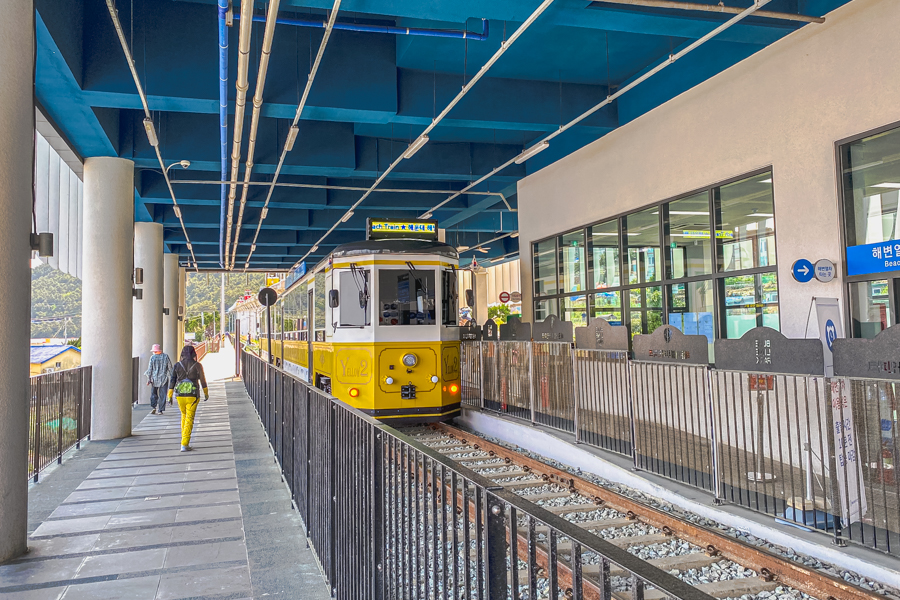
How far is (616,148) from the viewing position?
12188 mm

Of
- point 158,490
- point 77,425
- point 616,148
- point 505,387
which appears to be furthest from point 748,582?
point 77,425

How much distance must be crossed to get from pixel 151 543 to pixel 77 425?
6190 mm

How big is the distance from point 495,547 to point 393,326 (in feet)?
28.7

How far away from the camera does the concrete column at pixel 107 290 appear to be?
460 inches

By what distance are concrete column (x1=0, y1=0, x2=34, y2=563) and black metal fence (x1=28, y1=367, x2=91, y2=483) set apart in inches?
72.7

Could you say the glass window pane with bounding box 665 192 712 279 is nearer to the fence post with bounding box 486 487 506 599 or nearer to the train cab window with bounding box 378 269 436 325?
the train cab window with bounding box 378 269 436 325

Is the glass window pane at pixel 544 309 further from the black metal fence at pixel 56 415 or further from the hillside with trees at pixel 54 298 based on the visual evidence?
the hillside with trees at pixel 54 298

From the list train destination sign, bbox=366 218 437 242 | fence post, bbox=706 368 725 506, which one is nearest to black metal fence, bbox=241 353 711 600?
fence post, bbox=706 368 725 506

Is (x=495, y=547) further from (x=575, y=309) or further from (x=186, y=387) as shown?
(x=575, y=309)

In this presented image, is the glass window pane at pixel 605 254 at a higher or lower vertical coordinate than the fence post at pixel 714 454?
higher

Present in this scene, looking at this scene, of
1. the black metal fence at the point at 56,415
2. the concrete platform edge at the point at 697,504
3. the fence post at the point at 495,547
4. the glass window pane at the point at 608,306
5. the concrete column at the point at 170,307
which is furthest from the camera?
the concrete column at the point at 170,307

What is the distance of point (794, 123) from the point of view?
811 cm

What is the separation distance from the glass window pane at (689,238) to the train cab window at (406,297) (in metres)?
4.17

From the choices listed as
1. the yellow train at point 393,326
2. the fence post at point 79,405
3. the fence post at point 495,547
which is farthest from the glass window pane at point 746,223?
the fence post at point 79,405
